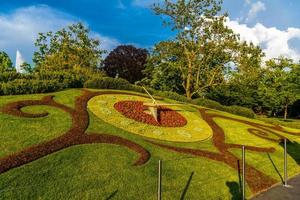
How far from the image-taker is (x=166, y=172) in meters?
12.7

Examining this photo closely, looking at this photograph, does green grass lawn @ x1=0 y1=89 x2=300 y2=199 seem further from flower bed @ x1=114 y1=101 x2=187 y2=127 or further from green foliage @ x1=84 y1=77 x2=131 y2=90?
green foliage @ x1=84 y1=77 x2=131 y2=90

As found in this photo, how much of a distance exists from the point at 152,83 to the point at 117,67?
696 inches

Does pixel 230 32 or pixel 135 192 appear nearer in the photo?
pixel 135 192

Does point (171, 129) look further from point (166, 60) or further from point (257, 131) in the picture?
point (166, 60)

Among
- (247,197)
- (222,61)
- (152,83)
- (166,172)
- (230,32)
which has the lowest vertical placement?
(247,197)

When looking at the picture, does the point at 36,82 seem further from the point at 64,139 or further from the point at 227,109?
the point at 227,109

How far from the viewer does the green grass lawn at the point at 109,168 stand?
10219mm

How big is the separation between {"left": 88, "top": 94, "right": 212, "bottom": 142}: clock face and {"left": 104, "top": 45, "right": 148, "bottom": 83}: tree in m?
41.3

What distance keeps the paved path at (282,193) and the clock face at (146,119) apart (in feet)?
20.7

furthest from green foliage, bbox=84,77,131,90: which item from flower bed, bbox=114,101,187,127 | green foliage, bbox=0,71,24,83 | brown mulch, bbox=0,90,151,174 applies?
brown mulch, bbox=0,90,151,174

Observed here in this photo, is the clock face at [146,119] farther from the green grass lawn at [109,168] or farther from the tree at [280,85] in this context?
the tree at [280,85]

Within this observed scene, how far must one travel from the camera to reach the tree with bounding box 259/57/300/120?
6341cm

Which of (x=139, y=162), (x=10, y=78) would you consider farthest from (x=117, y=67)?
(x=139, y=162)

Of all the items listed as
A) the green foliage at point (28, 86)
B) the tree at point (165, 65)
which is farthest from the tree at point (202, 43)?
the green foliage at point (28, 86)
